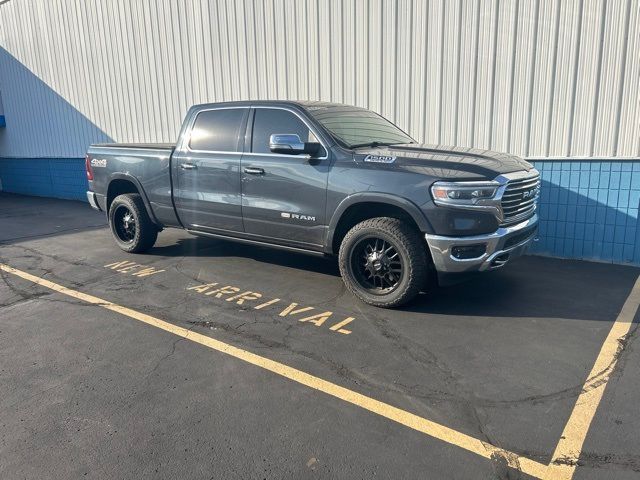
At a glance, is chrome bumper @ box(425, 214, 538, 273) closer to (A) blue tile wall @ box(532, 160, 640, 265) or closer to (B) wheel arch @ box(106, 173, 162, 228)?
(A) blue tile wall @ box(532, 160, 640, 265)

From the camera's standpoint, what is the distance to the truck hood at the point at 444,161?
172 inches

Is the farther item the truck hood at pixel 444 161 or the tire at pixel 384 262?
the tire at pixel 384 262

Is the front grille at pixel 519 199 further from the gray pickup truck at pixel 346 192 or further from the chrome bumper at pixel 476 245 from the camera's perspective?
the chrome bumper at pixel 476 245

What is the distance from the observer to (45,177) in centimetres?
1520

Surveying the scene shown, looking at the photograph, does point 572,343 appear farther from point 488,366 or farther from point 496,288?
point 496,288

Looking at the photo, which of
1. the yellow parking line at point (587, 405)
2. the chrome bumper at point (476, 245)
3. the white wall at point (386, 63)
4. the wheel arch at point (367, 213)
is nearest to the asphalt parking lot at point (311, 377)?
the yellow parking line at point (587, 405)

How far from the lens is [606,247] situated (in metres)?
6.55

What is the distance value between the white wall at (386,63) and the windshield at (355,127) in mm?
1790

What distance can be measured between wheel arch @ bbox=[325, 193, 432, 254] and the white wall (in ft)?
10.4

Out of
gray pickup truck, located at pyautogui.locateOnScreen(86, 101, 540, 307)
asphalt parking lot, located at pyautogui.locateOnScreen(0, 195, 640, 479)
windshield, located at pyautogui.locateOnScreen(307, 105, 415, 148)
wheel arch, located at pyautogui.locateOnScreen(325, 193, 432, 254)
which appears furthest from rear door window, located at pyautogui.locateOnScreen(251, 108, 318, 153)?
asphalt parking lot, located at pyautogui.locateOnScreen(0, 195, 640, 479)

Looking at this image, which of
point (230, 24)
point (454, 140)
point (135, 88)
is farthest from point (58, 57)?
point (454, 140)

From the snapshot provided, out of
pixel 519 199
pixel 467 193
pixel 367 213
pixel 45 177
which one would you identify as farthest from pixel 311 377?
pixel 45 177

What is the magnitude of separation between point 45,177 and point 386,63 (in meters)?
12.1

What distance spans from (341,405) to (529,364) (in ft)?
5.03
